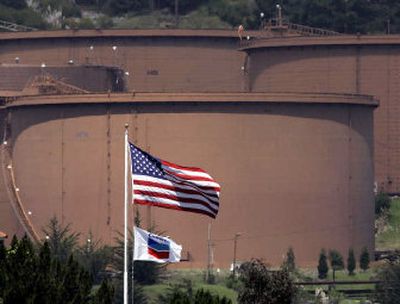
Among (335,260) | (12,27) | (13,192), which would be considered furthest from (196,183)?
(12,27)

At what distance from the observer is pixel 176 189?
5856 cm

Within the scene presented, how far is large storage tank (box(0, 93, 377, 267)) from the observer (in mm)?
113000

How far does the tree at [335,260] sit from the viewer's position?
378 ft

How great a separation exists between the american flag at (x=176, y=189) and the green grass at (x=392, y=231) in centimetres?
7214

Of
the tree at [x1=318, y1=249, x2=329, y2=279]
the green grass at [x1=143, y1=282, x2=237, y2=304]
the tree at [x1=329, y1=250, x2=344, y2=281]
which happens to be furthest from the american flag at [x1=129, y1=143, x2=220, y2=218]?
A: the tree at [x1=329, y1=250, x2=344, y2=281]

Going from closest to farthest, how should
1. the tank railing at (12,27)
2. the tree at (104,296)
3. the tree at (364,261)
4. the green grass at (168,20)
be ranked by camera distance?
the tree at (104,296) < the tree at (364,261) < the tank railing at (12,27) < the green grass at (168,20)

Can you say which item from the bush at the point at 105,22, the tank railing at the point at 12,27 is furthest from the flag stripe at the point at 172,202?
the bush at the point at 105,22

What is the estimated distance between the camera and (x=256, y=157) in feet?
376

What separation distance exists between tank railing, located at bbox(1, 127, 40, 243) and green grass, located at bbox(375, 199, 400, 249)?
23.7 m

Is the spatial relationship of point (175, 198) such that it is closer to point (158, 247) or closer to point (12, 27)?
point (158, 247)

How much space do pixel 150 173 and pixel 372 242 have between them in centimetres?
6181

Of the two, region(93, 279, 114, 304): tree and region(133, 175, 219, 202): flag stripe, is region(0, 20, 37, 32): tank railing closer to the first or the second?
region(133, 175, 219, 202): flag stripe

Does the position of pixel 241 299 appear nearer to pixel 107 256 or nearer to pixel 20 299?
pixel 20 299

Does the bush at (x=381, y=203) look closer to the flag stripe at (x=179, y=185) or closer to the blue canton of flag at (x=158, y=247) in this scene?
the blue canton of flag at (x=158, y=247)
